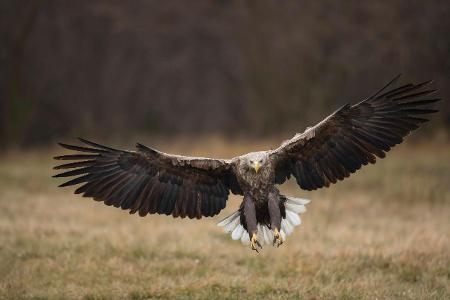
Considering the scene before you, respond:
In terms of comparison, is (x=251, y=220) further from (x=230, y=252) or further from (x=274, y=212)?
(x=230, y=252)

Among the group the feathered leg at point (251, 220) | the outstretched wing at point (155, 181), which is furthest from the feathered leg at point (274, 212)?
the outstretched wing at point (155, 181)

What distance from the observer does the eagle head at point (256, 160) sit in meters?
6.66

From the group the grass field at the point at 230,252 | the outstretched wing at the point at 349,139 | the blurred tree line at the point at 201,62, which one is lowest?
the grass field at the point at 230,252

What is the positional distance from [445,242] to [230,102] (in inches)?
591

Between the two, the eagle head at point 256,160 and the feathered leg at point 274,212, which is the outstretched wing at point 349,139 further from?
the feathered leg at point 274,212

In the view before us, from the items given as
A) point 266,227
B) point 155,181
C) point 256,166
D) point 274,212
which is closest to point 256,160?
point 256,166

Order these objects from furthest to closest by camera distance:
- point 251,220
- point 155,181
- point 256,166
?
point 155,181
point 251,220
point 256,166

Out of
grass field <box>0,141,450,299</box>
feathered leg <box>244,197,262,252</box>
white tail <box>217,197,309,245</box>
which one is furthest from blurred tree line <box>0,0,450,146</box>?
feathered leg <box>244,197,262,252</box>

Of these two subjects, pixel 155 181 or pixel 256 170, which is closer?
pixel 256 170

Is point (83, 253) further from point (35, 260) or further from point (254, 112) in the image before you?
point (254, 112)

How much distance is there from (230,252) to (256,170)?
2038 millimetres

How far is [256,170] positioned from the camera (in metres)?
6.66

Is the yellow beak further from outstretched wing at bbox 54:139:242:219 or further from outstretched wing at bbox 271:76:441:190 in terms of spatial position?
outstretched wing at bbox 54:139:242:219

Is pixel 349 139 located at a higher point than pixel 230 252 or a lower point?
higher
